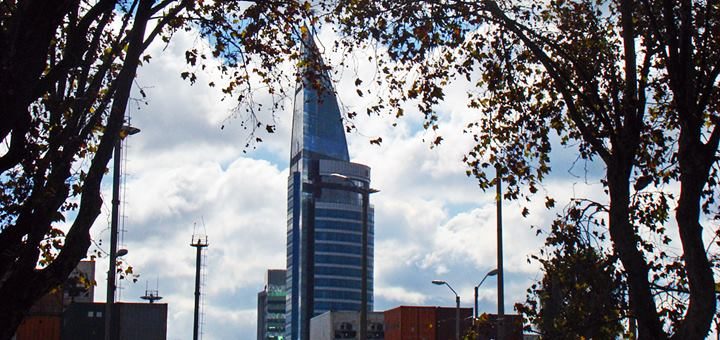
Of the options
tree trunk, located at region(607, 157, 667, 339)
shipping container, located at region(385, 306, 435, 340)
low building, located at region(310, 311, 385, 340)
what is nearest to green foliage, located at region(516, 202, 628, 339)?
tree trunk, located at region(607, 157, 667, 339)

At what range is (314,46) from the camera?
1700cm

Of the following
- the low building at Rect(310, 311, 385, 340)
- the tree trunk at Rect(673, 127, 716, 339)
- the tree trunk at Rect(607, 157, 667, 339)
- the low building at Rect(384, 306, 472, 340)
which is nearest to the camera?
the tree trunk at Rect(673, 127, 716, 339)

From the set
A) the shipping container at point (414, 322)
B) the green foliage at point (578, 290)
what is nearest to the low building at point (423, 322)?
the shipping container at point (414, 322)

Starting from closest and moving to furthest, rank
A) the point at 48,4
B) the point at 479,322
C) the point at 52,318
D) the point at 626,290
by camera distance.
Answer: the point at 48,4 < the point at 626,290 < the point at 479,322 < the point at 52,318

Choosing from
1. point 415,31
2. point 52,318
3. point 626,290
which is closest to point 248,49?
point 415,31

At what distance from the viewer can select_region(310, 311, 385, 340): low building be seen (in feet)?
364

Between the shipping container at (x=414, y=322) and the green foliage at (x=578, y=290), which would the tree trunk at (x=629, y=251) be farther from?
the shipping container at (x=414, y=322)

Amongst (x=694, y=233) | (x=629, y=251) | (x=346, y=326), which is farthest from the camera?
(x=346, y=326)

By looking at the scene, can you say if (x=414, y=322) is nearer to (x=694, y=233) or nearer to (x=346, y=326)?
(x=346, y=326)

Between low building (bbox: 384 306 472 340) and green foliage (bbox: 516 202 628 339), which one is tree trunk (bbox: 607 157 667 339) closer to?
green foliage (bbox: 516 202 628 339)

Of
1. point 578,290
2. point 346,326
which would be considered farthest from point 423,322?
point 578,290

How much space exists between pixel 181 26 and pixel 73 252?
4906 mm

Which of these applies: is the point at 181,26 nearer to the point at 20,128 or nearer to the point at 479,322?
the point at 20,128

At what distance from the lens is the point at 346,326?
110875mm
